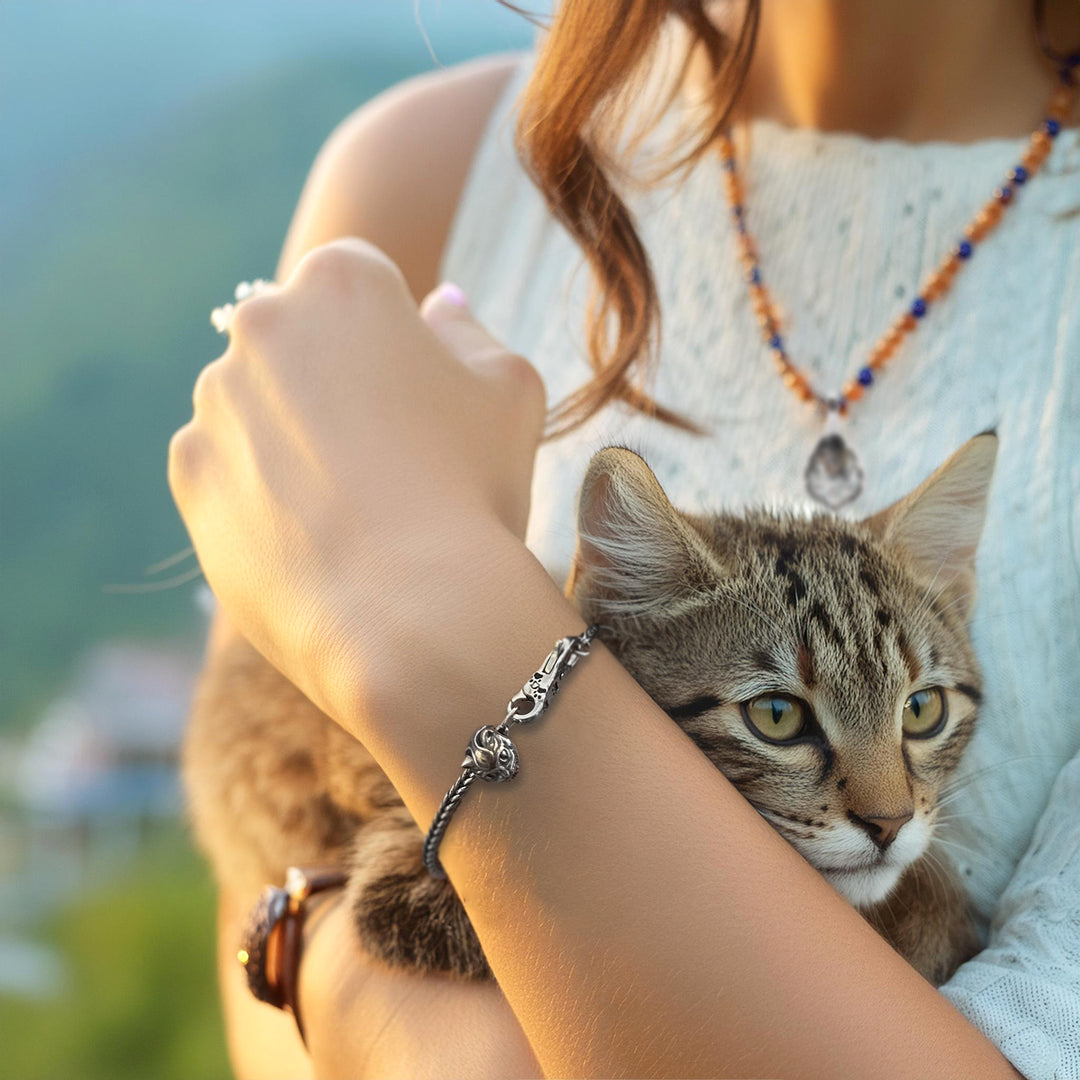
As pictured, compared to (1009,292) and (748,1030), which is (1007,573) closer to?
(1009,292)

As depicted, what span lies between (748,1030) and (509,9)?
34.4 inches

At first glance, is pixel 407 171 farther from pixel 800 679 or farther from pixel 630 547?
pixel 800 679

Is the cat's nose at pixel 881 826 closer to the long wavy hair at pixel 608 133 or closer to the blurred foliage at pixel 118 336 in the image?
the long wavy hair at pixel 608 133

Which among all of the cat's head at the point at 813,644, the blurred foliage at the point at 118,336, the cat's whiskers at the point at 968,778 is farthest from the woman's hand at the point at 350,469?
the blurred foliage at the point at 118,336

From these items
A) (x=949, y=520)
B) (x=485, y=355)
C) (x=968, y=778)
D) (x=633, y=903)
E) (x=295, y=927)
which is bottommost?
(x=295, y=927)

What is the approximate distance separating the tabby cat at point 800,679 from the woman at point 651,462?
0.05m

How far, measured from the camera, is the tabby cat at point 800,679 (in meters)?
0.69

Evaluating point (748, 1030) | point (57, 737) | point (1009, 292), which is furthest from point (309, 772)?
point (57, 737)

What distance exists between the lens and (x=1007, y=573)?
0.89m

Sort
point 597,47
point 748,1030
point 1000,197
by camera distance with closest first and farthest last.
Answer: point 748,1030, point 597,47, point 1000,197

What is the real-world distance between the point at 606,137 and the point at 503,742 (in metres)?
0.69

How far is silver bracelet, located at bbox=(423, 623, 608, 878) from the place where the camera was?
1.90ft

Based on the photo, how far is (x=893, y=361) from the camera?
1034mm

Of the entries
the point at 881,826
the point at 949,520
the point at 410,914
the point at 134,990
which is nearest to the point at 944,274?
the point at 949,520
